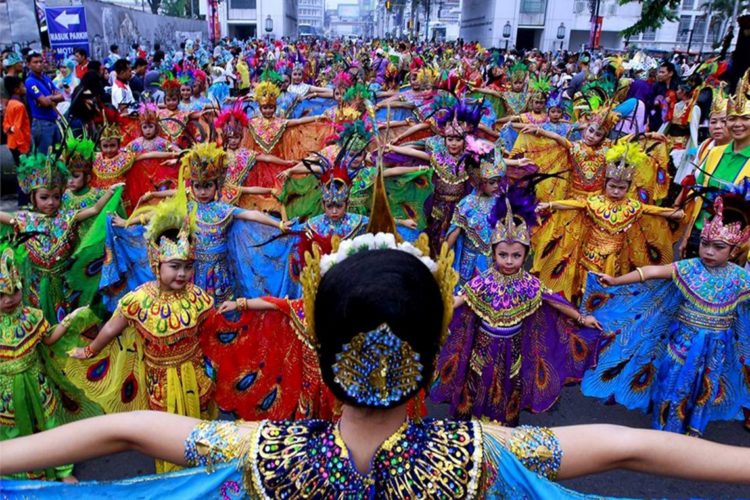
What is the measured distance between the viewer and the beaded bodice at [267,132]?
7664mm

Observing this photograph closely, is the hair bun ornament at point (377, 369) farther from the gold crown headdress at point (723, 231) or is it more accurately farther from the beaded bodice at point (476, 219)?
the beaded bodice at point (476, 219)

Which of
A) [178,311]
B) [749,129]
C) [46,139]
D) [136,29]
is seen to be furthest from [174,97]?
[136,29]

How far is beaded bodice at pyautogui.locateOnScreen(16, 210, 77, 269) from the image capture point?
4.26 meters

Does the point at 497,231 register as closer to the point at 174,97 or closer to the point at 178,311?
the point at 178,311

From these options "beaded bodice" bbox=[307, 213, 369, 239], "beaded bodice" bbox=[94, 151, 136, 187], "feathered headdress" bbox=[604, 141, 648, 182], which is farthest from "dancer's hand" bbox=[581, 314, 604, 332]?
"beaded bodice" bbox=[94, 151, 136, 187]

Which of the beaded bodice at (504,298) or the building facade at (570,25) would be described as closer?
the beaded bodice at (504,298)

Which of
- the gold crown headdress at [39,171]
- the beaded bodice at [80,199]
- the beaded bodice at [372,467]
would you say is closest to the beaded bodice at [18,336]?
the gold crown headdress at [39,171]

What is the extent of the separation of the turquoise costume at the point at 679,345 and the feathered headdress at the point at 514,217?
2.48 ft

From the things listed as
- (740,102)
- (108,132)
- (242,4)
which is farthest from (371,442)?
(242,4)

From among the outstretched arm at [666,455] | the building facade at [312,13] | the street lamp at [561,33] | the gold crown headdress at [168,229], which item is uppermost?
the building facade at [312,13]

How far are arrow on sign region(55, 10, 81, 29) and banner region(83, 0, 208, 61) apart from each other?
15.9ft

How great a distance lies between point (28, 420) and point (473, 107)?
4883 millimetres

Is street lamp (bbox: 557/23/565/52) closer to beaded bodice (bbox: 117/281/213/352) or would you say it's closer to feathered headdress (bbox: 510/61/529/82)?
feathered headdress (bbox: 510/61/529/82)

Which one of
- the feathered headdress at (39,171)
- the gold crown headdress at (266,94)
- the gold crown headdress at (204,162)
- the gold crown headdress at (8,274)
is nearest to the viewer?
the gold crown headdress at (8,274)
